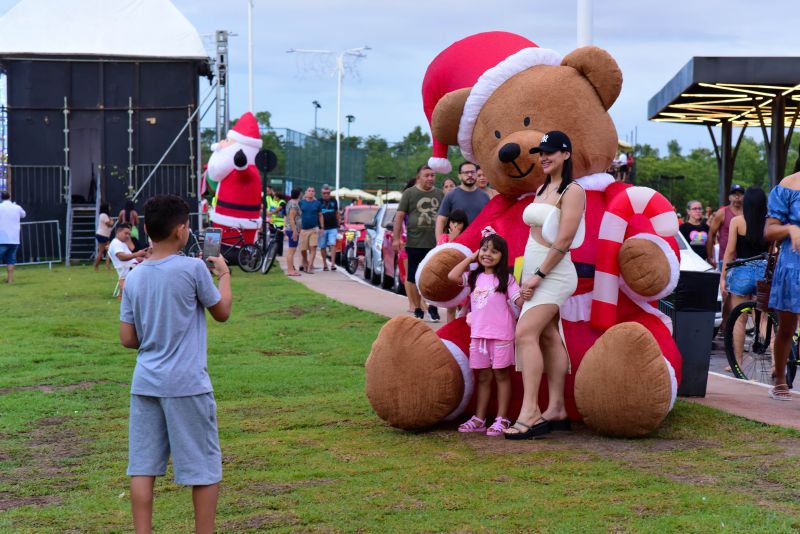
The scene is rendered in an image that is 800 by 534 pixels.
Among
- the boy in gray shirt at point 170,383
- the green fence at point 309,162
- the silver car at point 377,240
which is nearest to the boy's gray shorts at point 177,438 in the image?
the boy in gray shirt at point 170,383

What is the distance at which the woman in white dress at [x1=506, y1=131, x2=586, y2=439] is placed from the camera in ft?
23.0

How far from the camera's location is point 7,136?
30.8m

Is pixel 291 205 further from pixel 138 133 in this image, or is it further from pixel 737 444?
pixel 737 444

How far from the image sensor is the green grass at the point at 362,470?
214 inches

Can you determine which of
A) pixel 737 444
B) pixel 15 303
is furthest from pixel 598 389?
pixel 15 303

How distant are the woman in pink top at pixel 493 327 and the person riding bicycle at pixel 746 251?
2.47 m

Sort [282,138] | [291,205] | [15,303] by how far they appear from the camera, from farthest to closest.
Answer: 1. [282,138]
2. [291,205]
3. [15,303]

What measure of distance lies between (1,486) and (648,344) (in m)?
3.76

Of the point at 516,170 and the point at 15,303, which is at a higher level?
the point at 516,170

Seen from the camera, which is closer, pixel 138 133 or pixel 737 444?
pixel 737 444

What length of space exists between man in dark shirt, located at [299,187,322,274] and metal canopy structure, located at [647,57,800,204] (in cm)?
771

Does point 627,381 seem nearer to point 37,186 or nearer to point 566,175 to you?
point 566,175

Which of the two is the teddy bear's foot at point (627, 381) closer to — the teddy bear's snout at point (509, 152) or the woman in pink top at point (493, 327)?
the woman in pink top at point (493, 327)

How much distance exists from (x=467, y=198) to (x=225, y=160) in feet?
41.9
